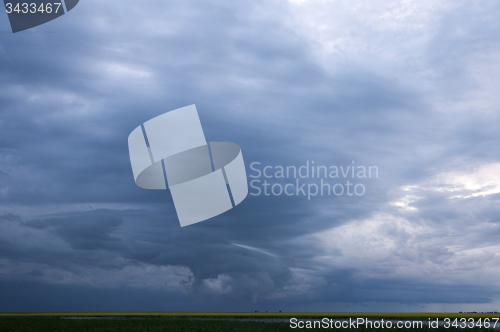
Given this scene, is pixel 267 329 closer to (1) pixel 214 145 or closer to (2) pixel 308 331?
(2) pixel 308 331

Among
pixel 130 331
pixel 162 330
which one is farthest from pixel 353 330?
pixel 130 331

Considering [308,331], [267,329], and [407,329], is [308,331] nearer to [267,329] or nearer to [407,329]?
[267,329]

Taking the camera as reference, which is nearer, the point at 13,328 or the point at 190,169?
the point at 190,169

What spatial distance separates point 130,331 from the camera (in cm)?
5012

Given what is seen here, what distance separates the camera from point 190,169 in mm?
50281

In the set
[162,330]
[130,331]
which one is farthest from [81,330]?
[162,330]

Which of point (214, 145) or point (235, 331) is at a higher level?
point (214, 145)

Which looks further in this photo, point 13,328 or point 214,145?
point 13,328

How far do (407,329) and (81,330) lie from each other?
44.8 meters

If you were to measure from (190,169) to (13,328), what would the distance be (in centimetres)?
3952

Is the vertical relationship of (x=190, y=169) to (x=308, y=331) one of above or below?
above

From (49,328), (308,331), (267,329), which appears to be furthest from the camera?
(49,328)

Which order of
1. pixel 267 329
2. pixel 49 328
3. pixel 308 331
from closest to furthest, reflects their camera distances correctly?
pixel 308 331, pixel 267 329, pixel 49 328

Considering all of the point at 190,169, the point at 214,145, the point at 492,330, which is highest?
the point at 214,145
